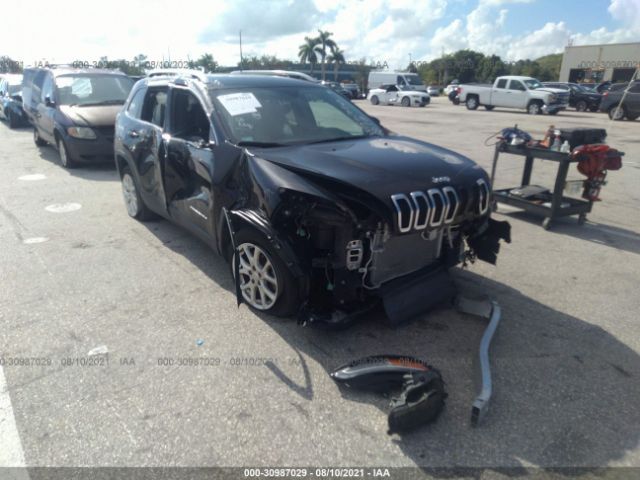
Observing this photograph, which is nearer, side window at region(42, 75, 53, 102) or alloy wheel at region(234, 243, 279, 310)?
alloy wheel at region(234, 243, 279, 310)

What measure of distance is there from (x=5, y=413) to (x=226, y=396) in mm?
1259

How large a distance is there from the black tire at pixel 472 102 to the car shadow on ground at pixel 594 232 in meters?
24.2

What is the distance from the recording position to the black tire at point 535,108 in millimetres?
25094

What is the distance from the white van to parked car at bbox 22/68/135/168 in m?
27.1

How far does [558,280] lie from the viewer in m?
4.51

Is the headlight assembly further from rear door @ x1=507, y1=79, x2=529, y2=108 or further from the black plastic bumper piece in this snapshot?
rear door @ x1=507, y1=79, x2=529, y2=108

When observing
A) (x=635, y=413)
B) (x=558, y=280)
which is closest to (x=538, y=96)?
(x=558, y=280)

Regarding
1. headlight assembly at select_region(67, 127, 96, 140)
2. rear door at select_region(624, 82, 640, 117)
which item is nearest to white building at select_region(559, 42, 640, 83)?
rear door at select_region(624, 82, 640, 117)

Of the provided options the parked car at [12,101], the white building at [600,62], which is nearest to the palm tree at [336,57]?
the white building at [600,62]

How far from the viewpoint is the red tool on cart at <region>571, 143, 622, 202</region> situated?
5.86 meters

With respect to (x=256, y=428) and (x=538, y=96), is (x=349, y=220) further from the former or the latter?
(x=538, y=96)

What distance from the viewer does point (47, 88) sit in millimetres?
10359

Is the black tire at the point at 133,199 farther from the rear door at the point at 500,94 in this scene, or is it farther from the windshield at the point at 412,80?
the windshield at the point at 412,80

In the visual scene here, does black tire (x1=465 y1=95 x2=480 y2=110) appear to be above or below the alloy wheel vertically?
above
